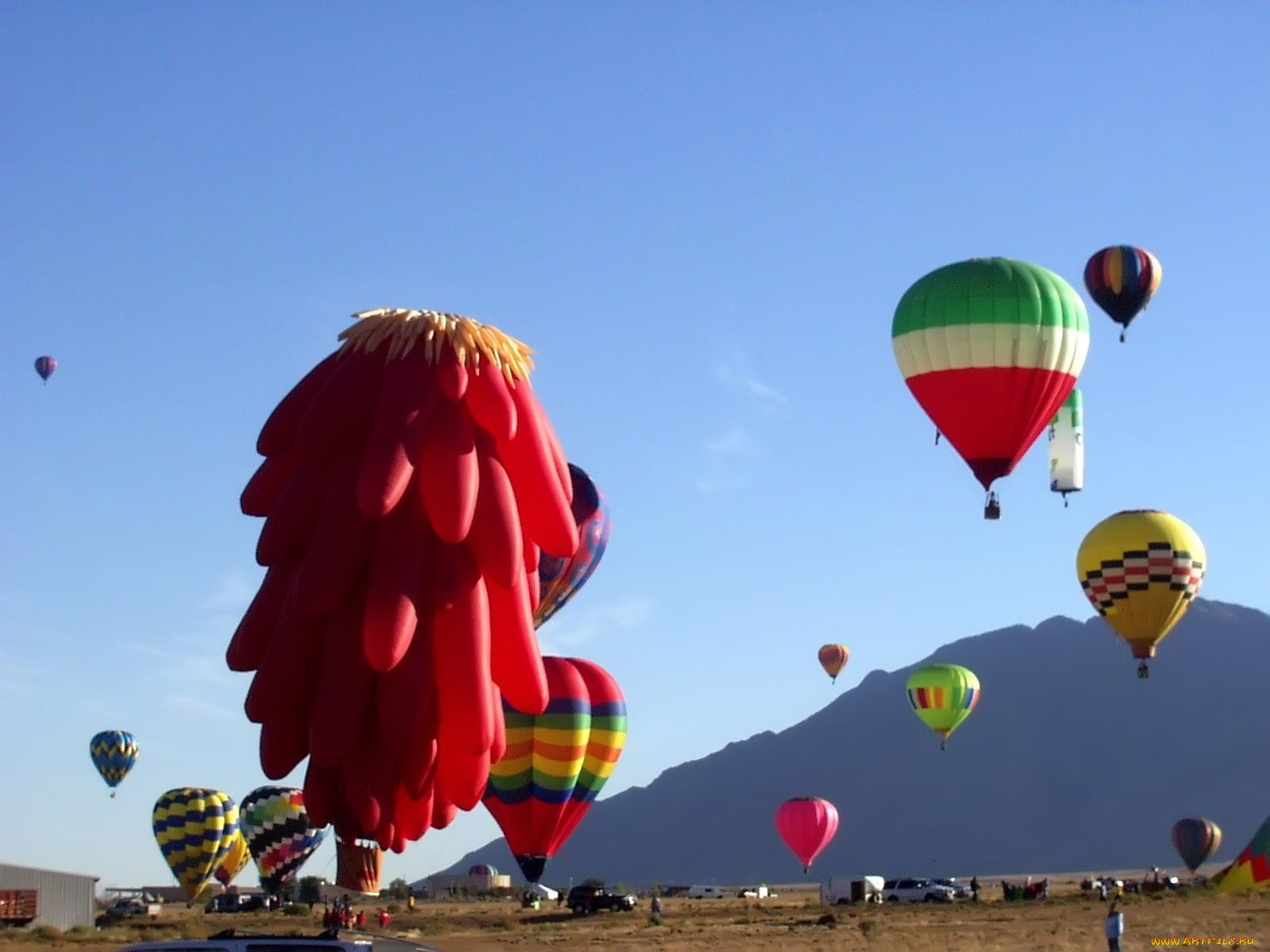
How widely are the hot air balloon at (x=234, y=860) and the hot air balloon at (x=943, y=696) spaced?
23.2 meters

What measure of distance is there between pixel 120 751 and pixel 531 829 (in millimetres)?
36239

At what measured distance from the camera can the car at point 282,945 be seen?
11.7 meters

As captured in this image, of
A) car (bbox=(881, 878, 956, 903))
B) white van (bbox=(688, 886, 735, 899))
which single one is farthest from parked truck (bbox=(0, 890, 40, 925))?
white van (bbox=(688, 886, 735, 899))

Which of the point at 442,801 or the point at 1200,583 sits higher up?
the point at 1200,583

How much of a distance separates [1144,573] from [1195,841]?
32755 millimetres

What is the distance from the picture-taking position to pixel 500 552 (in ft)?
45.2

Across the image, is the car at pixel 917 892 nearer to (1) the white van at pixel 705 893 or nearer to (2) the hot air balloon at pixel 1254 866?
(2) the hot air balloon at pixel 1254 866

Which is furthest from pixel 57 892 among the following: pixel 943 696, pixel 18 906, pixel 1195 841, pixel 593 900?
pixel 1195 841

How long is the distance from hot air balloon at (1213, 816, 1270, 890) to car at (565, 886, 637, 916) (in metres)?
15.7

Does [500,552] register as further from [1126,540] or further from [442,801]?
[1126,540]

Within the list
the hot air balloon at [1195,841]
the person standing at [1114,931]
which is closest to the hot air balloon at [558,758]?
the person standing at [1114,931]

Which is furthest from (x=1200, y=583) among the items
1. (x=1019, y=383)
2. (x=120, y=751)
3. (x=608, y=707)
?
(x=120, y=751)

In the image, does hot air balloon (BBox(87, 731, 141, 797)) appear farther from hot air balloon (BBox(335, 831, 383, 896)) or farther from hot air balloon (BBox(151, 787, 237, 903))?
hot air balloon (BBox(335, 831, 383, 896))

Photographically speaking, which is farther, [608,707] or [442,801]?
[608,707]
